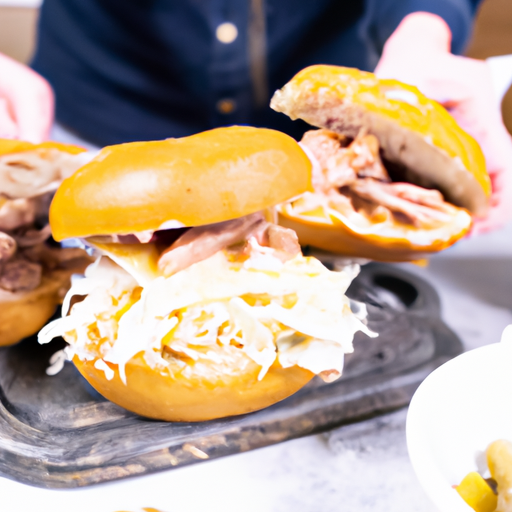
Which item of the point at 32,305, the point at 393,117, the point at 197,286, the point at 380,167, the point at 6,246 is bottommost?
the point at 32,305

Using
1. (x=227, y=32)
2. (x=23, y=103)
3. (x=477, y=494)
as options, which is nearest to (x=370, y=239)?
(x=477, y=494)

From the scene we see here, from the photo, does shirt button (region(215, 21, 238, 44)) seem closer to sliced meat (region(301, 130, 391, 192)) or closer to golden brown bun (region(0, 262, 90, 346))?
sliced meat (region(301, 130, 391, 192))

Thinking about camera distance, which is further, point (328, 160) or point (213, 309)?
point (328, 160)

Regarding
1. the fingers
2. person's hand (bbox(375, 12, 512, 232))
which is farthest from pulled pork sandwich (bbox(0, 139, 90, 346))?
person's hand (bbox(375, 12, 512, 232))

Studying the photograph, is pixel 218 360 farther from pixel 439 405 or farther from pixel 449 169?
pixel 449 169

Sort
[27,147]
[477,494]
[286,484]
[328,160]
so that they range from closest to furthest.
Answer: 1. [477,494]
2. [286,484]
3. [27,147]
4. [328,160]

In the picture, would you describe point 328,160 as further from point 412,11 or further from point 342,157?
point 412,11
